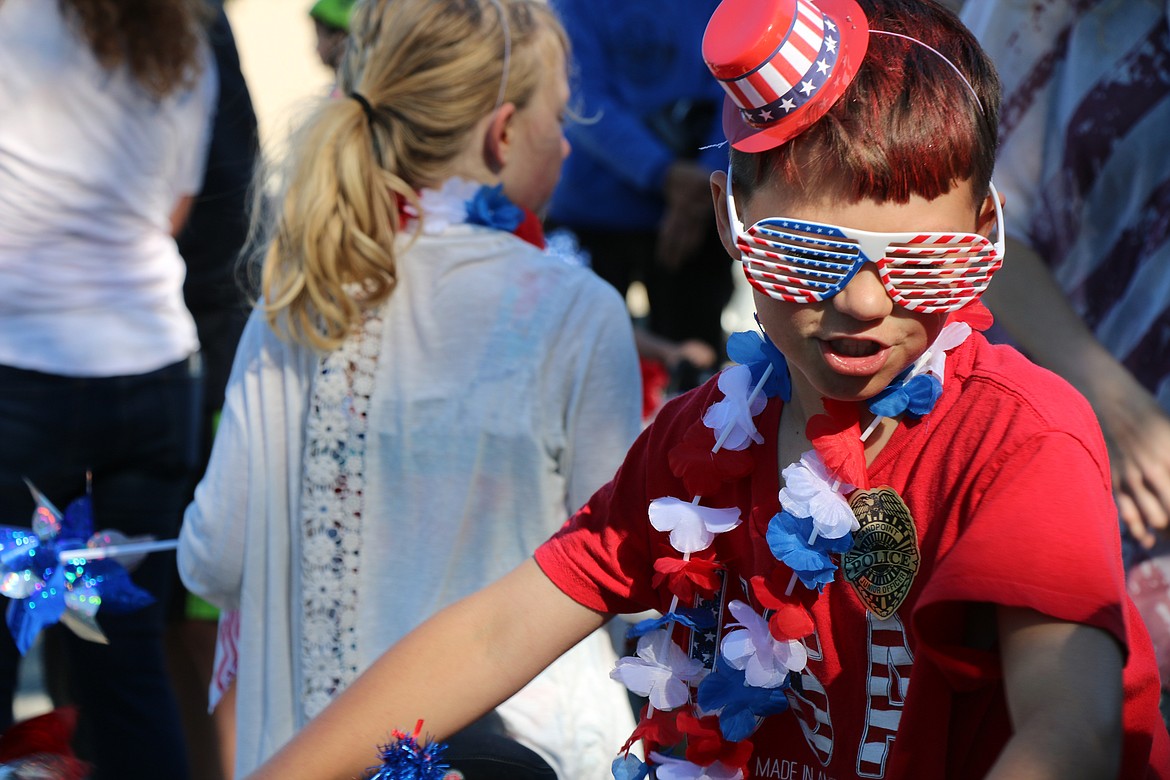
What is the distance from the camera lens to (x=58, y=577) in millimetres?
2262

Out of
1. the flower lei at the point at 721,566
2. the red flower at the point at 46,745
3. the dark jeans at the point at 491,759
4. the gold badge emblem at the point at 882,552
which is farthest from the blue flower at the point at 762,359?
the red flower at the point at 46,745

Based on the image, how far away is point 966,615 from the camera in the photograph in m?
1.29

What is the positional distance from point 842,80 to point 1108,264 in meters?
1.36

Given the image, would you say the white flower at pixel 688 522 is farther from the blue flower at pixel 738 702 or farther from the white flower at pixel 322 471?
the white flower at pixel 322 471

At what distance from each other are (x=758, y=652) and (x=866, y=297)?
1.41 ft

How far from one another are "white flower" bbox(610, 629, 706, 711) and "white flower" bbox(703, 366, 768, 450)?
0.27 m

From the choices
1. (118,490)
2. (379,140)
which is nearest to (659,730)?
(379,140)

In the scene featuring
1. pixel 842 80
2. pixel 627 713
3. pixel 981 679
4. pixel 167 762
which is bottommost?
pixel 167 762

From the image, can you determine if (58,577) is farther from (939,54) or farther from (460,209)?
(939,54)

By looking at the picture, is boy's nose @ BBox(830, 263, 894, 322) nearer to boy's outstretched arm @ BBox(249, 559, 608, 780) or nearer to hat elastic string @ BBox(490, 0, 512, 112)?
boy's outstretched arm @ BBox(249, 559, 608, 780)

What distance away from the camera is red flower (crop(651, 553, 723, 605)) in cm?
157

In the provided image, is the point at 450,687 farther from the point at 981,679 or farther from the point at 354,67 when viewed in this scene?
the point at 354,67

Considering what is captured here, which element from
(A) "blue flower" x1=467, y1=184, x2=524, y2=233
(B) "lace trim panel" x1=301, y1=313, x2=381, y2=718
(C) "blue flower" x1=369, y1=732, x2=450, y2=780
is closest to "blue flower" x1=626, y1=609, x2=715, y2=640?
(C) "blue flower" x1=369, y1=732, x2=450, y2=780

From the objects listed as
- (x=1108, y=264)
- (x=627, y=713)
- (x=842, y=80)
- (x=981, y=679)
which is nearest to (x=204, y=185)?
(x=627, y=713)
